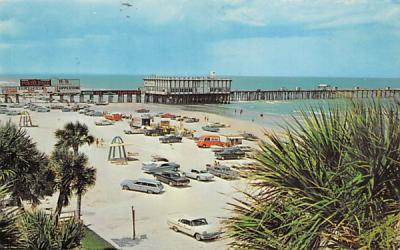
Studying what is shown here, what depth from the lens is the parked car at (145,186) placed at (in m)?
25.8

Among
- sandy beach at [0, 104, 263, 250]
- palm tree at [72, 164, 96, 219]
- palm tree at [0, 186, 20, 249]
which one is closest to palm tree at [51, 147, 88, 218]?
palm tree at [72, 164, 96, 219]

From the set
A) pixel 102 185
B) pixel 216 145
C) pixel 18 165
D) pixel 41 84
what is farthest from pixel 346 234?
pixel 41 84

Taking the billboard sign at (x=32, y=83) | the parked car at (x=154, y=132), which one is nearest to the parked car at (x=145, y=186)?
the parked car at (x=154, y=132)

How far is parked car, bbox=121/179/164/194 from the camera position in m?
25.8

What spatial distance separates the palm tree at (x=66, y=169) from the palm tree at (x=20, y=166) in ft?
3.42

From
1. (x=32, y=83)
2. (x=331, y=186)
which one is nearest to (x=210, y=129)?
(x=331, y=186)

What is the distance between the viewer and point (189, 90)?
97938 mm

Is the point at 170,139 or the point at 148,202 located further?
the point at 170,139

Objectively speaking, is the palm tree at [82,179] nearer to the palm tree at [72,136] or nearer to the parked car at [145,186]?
the palm tree at [72,136]

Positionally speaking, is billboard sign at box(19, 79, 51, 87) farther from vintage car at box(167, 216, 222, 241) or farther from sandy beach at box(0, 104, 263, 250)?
vintage car at box(167, 216, 222, 241)

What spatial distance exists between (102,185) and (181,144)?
18.7 m

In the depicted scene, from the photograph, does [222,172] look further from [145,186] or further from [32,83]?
[32,83]

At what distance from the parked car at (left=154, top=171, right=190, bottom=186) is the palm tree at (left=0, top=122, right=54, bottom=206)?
12384 millimetres

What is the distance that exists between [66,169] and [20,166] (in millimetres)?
2584
